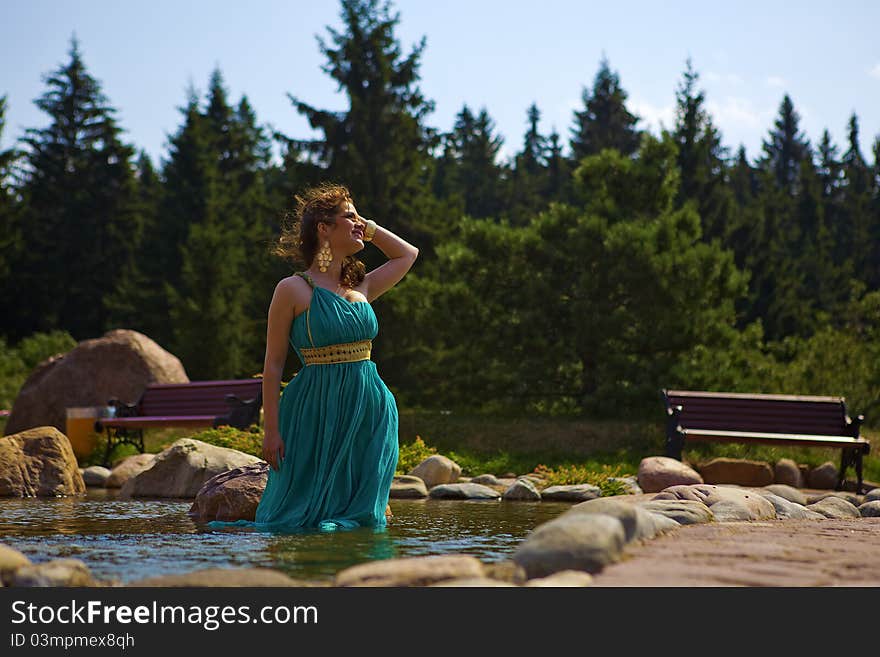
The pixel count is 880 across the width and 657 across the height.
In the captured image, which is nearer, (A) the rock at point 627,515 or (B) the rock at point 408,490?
(A) the rock at point 627,515

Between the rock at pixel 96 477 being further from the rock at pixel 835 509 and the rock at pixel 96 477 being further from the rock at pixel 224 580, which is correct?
the rock at pixel 224 580

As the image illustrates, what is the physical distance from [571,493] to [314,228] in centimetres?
422

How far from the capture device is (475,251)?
17.1 m

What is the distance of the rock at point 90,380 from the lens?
16.1 metres

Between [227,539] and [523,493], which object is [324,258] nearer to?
[227,539]

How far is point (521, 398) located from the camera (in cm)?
1728

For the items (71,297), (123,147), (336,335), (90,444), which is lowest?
(90,444)

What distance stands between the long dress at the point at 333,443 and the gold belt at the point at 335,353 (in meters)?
→ 0.03

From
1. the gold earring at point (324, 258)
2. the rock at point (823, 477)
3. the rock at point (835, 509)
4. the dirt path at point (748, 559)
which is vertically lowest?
the rock at point (823, 477)

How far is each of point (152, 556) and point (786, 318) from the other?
24.8 meters

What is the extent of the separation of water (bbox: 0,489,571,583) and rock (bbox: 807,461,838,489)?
16.3 feet

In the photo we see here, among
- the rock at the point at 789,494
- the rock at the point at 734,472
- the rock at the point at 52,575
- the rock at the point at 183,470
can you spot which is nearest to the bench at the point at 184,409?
the rock at the point at 183,470
